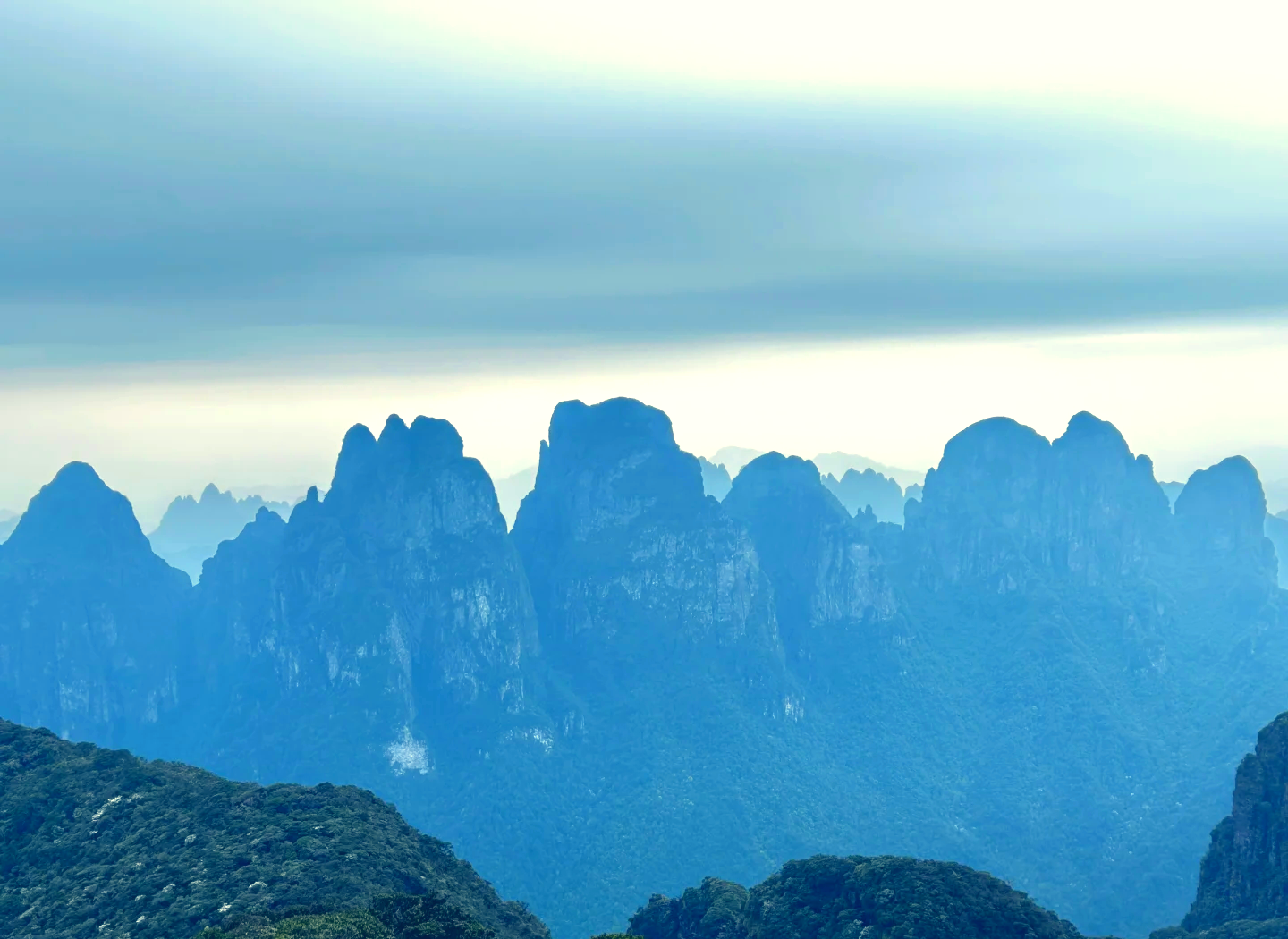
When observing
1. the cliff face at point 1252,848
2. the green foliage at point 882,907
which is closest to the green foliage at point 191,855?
the green foliage at point 882,907

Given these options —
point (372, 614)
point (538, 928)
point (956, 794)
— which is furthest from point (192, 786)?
point (956, 794)

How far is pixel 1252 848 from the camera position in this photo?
4729 inches

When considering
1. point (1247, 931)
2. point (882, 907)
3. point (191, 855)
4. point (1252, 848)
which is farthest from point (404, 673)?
point (882, 907)

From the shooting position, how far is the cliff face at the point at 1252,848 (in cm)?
11694

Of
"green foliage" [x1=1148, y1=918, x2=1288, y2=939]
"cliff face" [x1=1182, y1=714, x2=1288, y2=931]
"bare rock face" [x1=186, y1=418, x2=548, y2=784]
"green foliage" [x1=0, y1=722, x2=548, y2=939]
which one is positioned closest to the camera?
"green foliage" [x1=0, y1=722, x2=548, y2=939]

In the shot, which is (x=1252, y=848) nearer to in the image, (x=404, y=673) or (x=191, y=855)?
(x=191, y=855)

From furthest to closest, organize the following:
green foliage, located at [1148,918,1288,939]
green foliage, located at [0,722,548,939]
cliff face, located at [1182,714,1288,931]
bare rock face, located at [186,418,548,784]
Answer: bare rock face, located at [186,418,548,784], cliff face, located at [1182,714,1288,931], green foliage, located at [1148,918,1288,939], green foliage, located at [0,722,548,939]

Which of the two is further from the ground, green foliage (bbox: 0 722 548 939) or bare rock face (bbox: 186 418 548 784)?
bare rock face (bbox: 186 418 548 784)

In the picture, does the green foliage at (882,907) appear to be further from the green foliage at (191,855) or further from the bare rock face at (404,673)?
the bare rock face at (404,673)

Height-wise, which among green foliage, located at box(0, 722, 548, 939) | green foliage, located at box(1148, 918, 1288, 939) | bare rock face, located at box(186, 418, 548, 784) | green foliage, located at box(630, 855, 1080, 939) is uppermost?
bare rock face, located at box(186, 418, 548, 784)

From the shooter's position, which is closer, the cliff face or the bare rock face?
the cliff face

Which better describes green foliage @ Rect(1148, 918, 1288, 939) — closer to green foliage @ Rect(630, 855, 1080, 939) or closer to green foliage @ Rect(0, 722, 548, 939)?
green foliage @ Rect(630, 855, 1080, 939)

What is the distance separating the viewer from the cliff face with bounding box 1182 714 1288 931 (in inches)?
4604

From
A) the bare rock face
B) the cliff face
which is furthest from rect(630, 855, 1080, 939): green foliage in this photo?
the bare rock face
